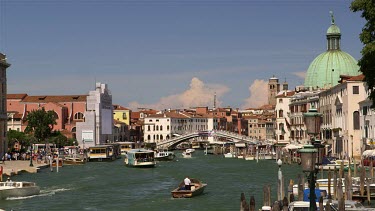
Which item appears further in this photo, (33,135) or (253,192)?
(33,135)

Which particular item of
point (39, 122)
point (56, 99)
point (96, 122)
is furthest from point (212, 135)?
point (39, 122)

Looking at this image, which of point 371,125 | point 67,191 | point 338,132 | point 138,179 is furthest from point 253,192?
point 338,132

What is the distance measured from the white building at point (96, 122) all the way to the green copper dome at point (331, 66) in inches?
962

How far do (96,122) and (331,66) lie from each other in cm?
2762

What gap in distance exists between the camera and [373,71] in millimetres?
16609

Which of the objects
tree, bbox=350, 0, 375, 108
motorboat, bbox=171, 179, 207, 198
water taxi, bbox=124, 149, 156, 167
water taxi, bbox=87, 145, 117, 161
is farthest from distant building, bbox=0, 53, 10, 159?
tree, bbox=350, 0, 375, 108

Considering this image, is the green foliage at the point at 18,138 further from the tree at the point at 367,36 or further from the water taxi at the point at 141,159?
the tree at the point at 367,36

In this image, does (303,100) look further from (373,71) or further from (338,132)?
(373,71)

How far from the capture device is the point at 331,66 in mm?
80062

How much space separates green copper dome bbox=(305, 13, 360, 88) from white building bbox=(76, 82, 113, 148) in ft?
80.2

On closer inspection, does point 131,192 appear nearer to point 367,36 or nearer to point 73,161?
point 367,36

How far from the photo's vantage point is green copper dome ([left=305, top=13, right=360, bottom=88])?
79.0 m

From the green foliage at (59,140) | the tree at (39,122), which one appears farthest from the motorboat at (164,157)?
the tree at (39,122)

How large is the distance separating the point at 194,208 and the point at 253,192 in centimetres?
610
